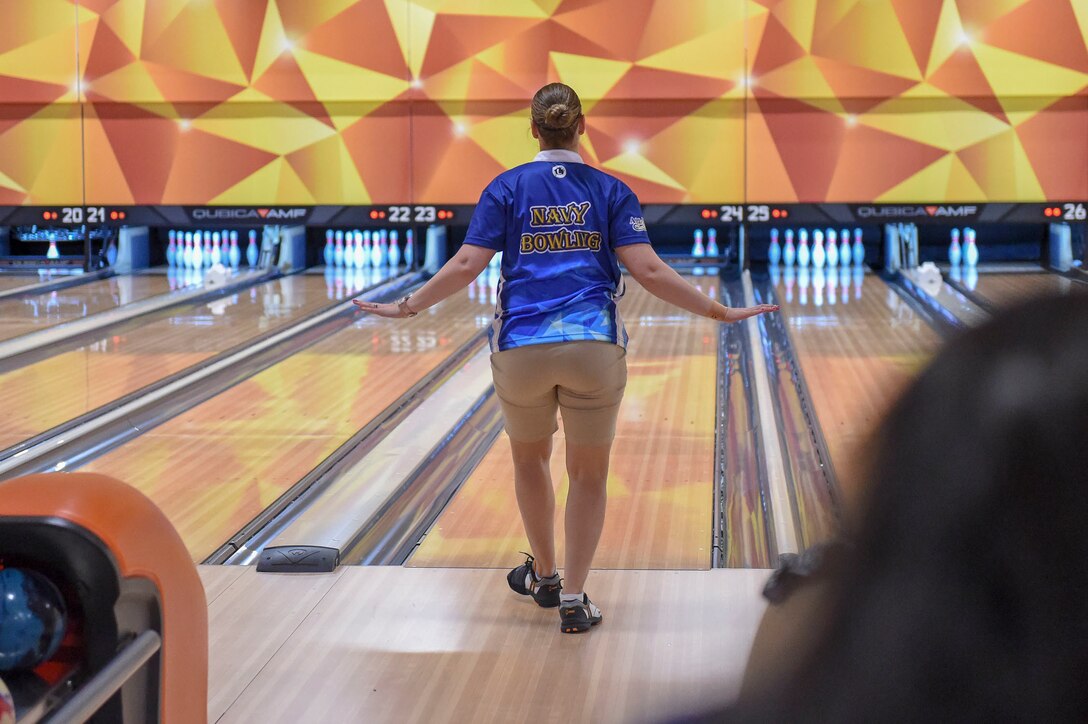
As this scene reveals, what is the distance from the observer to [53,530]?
151 cm

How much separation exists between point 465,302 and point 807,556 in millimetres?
6617

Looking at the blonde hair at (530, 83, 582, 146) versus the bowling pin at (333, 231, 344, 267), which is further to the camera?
the bowling pin at (333, 231, 344, 267)

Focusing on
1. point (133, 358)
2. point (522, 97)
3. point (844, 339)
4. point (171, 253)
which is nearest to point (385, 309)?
point (133, 358)

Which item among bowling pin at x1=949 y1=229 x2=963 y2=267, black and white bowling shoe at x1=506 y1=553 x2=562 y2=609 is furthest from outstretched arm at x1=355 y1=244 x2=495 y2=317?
bowling pin at x1=949 y1=229 x2=963 y2=267

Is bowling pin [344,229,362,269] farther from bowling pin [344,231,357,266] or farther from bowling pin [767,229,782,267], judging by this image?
bowling pin [767,229,782,267]

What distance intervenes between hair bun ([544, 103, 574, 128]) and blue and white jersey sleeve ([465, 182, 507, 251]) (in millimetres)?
168

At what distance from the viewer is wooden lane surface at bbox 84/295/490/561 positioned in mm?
3574

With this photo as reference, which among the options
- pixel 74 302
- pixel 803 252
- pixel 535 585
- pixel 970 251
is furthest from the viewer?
pixel 803 252

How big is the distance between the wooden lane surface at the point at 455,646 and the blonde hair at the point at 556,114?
99 cm

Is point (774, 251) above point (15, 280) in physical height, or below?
above

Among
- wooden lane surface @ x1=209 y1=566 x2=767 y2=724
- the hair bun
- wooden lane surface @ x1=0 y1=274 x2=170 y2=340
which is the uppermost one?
the hair bun

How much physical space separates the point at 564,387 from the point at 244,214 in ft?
20.0

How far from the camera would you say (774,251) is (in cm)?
831

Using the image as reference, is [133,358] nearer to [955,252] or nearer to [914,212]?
[914,212]
